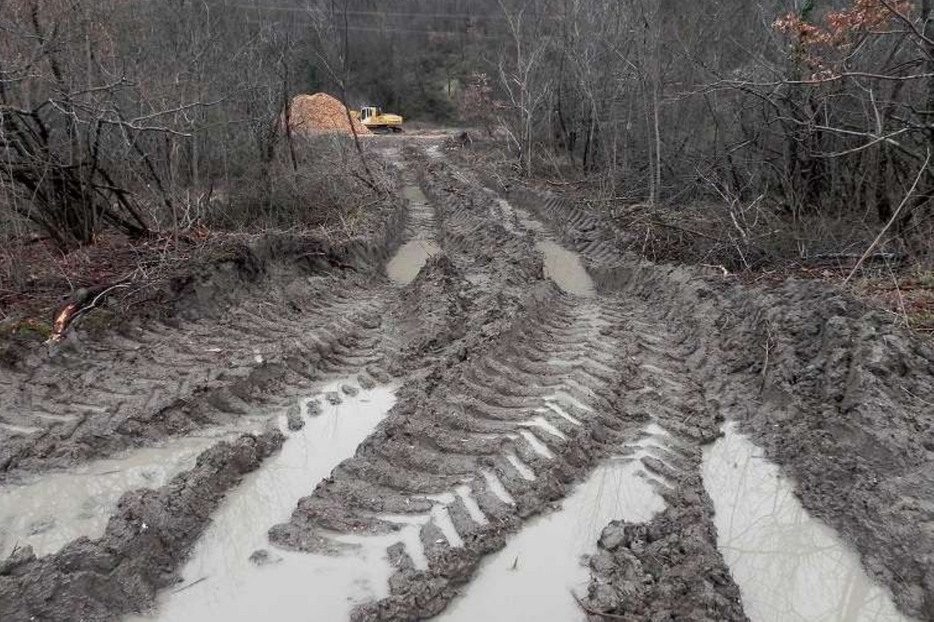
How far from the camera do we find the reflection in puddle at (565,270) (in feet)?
35.3

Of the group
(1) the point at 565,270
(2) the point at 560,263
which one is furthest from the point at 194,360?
(2) the point at 560,263

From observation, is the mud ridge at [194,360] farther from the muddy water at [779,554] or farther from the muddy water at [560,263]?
the muddy water at [779,554]

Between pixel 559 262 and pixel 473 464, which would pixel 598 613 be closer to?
pixel 473 464

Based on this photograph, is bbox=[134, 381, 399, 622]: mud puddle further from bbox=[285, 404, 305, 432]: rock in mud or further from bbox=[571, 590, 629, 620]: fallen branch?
bbox=[571, 590, 629, 620]: fallen branch

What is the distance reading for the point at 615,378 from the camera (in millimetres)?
6703

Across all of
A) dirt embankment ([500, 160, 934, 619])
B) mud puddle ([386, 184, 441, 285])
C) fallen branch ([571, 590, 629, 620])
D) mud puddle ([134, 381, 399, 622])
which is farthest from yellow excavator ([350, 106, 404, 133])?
fallen branch ([571, 590, 629, 620])

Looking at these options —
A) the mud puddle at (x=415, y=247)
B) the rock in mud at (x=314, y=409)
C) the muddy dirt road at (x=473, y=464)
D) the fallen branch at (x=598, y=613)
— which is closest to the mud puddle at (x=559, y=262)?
the mud puddle at (x=415, y=247)

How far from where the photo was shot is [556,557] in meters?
4.37

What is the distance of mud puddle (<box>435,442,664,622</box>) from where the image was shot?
3.94 metres

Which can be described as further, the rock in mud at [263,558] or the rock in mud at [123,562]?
the rock in mud at [263,558]

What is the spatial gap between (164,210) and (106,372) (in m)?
4.68

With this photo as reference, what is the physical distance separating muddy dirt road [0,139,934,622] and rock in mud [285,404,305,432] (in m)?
0.04

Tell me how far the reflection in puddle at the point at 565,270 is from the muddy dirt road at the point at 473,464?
218 centimetres

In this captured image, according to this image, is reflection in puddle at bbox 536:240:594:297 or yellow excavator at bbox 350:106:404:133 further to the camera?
yellow excavator at bbox 350:106:404:133
